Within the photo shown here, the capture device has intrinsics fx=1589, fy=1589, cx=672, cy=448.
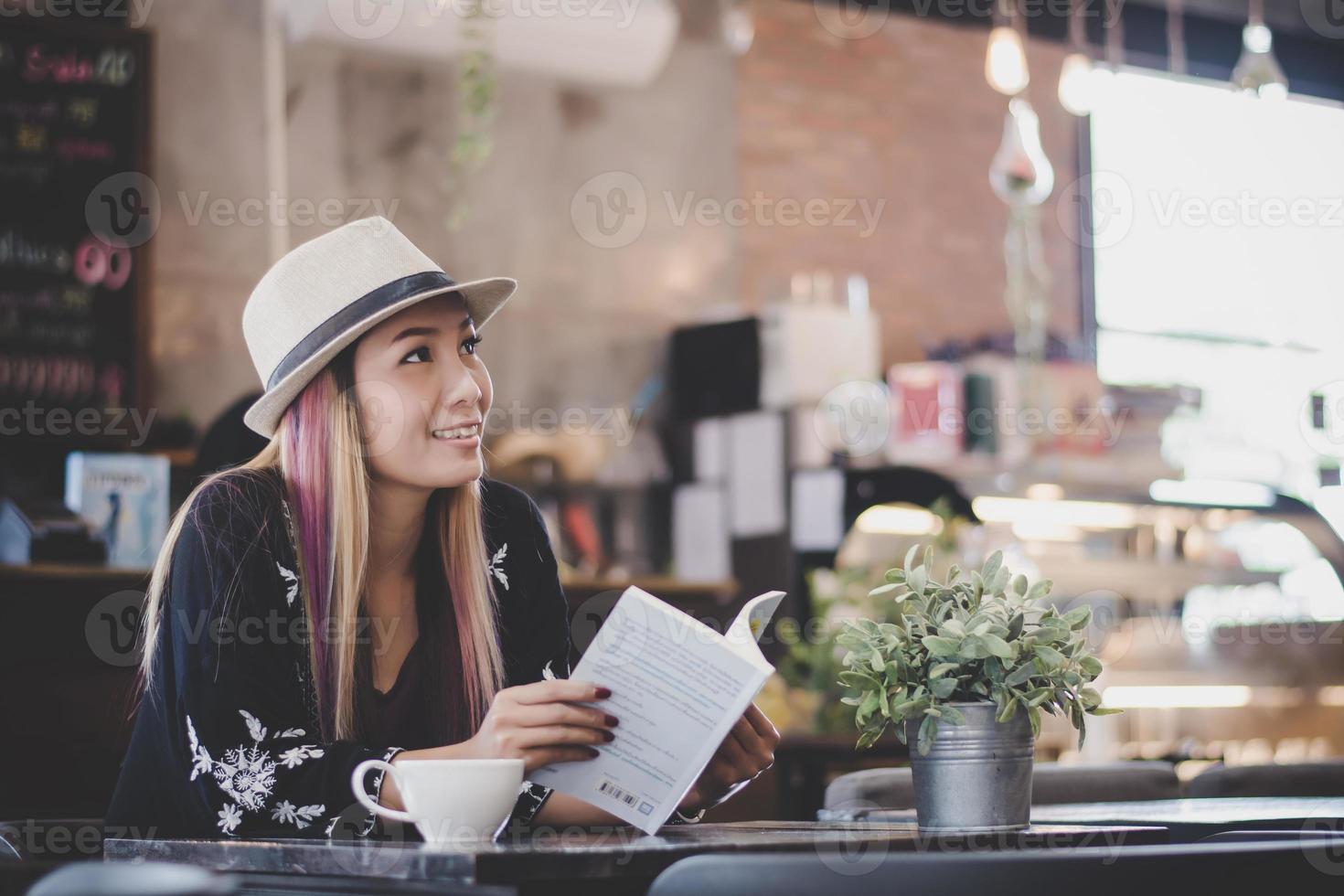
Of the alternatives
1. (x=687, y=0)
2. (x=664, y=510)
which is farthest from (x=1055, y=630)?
(x=687, y=0)

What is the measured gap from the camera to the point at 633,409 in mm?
5840

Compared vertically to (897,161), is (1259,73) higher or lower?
lower

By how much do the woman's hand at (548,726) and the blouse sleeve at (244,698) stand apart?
0.53ft

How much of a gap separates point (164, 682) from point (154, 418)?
2.70 m

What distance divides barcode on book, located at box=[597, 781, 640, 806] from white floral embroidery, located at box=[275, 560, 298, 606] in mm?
554

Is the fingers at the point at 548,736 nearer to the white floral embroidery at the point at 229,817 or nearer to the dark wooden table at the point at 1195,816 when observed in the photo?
the white floral embroidery at the point at 229,817

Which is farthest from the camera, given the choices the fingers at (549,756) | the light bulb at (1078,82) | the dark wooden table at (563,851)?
the light bulb at (1078,82)

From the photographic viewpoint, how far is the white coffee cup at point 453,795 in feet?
4.92

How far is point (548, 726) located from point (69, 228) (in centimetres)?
333
